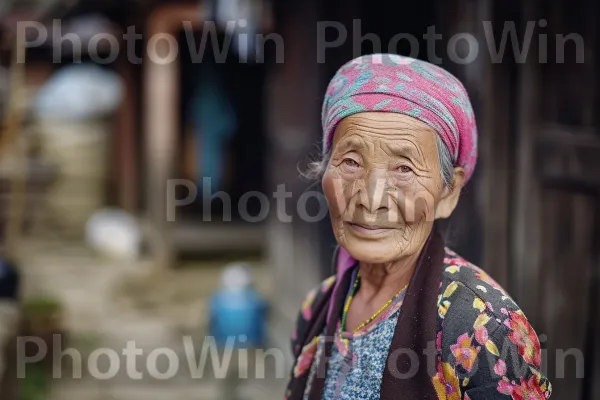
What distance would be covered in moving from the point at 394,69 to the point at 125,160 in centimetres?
1078

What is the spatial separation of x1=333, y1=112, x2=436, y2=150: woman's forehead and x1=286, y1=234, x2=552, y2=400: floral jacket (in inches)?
11.1

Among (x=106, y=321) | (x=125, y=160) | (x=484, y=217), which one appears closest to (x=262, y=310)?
(x=106, y=321)

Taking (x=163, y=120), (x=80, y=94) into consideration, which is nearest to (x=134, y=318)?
(x=163, y=120)

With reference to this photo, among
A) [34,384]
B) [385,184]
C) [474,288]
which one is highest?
[385,184]

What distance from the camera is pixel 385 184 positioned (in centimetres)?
181

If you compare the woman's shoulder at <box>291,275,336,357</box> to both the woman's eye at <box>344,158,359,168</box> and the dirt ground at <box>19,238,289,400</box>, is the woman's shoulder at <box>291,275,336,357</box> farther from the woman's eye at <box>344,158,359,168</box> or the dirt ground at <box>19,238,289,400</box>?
the dirt ground at <box>19,238,289,400</box>

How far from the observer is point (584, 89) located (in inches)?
107

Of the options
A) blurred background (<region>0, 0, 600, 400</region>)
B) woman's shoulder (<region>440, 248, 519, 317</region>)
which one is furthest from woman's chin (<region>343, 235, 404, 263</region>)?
blurred background (<region>0, 0, 600, 400</region>)

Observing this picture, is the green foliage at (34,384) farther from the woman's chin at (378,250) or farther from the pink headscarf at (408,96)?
the pink headscarf at (408,96)

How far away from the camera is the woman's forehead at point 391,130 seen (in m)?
1.79

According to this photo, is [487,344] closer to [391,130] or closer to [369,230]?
[369,230]

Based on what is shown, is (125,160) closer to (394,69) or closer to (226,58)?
(226,58)

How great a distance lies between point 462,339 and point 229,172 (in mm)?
Answer: 9747

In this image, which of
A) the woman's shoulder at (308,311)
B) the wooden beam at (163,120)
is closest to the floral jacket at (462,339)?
the woman's shoulder at (308,311)
